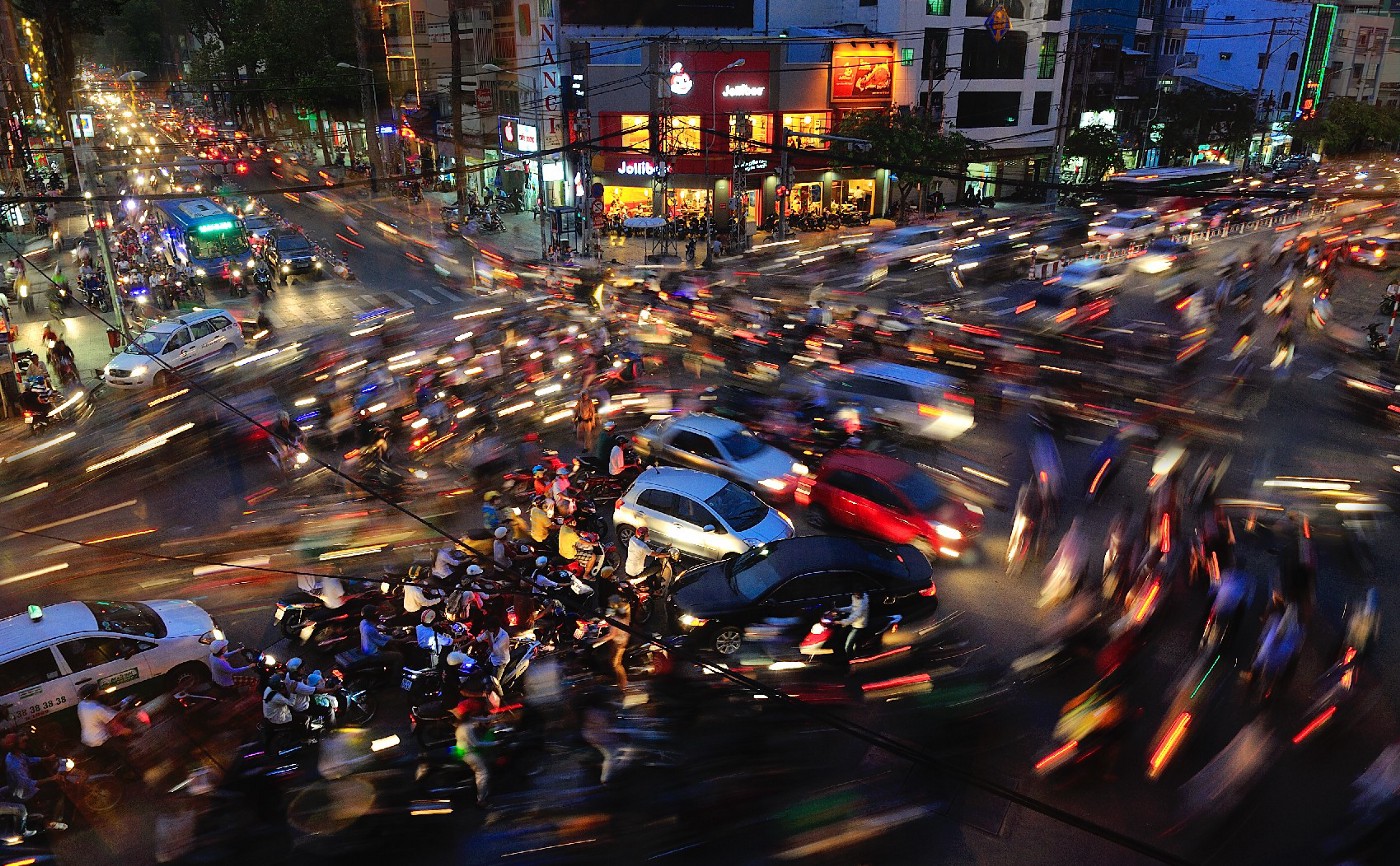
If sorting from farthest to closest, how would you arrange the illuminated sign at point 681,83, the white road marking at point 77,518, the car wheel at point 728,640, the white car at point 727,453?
1. the illuminated sign at point 681,83
2. the white car at point 727,453
3. the white road marking at point 77,518
4. the car wheel at point 728,640

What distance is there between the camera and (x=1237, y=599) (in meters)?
11.1

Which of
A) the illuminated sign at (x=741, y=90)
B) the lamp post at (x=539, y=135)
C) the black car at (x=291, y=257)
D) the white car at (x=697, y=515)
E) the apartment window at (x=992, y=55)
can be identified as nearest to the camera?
the white car at (x=697, y=515)

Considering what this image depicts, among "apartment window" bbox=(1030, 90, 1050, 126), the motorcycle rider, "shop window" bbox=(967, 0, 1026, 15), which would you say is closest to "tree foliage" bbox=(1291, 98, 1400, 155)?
"apartment window" bbox=(1030, 90, 1050, 126)

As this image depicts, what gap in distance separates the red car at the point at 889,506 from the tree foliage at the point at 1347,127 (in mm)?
71998

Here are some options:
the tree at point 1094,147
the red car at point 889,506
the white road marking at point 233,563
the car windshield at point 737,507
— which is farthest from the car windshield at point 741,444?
the tree at point 1094,147

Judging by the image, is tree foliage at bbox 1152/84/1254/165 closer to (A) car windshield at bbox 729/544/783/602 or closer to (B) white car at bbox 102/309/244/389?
(B) white car at bbox 102/309/244/389

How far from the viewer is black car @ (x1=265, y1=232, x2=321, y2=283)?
113 feet

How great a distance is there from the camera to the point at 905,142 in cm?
4341

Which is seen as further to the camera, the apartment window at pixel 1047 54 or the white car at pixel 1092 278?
A: the apartment window at pixel 1047 54

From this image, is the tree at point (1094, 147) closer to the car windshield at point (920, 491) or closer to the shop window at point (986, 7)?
the shop window at point (986, 7)

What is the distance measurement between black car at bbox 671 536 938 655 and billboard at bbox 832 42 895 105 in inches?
1530

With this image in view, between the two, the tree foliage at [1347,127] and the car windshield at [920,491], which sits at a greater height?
the tree foliage at [1347,127]

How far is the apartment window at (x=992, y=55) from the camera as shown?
50438 mm

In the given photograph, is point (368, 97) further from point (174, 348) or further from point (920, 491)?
point (920, 491)
